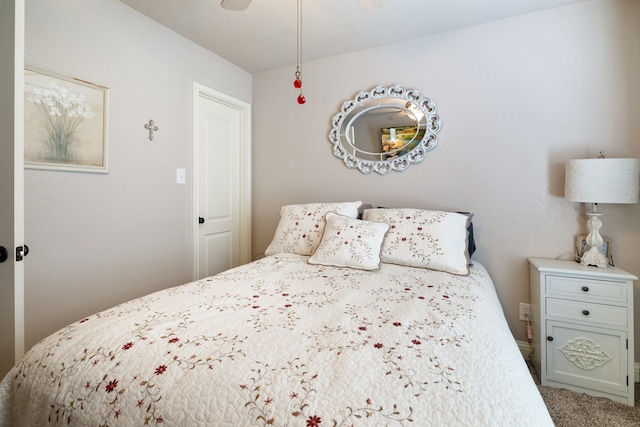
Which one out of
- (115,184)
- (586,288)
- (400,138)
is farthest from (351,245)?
(115,184)

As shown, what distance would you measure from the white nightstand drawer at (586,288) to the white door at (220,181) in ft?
8.17

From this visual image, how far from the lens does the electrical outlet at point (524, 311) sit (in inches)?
82.9

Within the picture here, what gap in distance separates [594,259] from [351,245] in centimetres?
144

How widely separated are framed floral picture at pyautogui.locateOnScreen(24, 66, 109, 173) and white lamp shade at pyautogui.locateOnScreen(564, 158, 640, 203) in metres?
2.81

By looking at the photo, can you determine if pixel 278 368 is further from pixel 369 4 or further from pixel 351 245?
pixel 369 4

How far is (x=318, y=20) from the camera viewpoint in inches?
84.7

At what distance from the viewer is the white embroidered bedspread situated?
2.17ft

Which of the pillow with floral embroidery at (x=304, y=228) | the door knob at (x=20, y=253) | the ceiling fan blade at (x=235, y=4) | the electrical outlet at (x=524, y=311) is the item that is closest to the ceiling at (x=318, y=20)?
the ceiling fan blade at (x=235, y=4)

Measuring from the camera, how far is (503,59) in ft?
6.99

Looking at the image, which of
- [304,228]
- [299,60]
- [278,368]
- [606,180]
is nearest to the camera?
[278,368]

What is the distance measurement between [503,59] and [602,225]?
128 centimetres

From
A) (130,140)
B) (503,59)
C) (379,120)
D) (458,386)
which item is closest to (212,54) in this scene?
(130,140)

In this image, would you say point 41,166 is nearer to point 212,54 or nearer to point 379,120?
point 212,54

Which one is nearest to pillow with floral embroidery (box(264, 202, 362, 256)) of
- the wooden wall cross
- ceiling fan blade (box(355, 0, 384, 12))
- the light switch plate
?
the light switch plate
